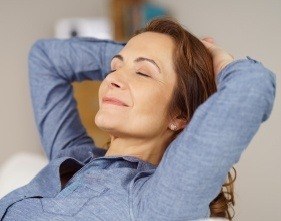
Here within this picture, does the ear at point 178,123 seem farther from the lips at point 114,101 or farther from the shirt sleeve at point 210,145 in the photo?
the shirt sleeve at point 210,145

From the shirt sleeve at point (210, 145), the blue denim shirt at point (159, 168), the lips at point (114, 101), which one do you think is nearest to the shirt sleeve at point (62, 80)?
the blue denim shirt at point (159, 168)

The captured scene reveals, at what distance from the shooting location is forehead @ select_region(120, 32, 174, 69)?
1.12m

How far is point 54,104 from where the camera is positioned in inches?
54.8

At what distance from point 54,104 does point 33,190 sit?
386 mm

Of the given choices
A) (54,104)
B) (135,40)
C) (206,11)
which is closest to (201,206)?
(135,40)

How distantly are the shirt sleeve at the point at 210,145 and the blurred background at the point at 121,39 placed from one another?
0.74m

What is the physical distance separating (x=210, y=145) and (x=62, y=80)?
2.56 feet

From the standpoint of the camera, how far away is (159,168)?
2.93 ft

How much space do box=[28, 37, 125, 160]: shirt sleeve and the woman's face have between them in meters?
0.26

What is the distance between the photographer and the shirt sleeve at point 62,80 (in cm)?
138

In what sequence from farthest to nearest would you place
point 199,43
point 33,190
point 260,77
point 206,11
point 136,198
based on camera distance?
point 206,11 → point 199,43 → point 33,190 → point 136,198 → point 260,77

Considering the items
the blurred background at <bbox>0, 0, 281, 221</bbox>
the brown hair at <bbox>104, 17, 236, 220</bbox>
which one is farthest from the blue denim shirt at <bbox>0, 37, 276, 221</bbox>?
the blurred background at <bbox>0, 0, 281, 221</bbox>

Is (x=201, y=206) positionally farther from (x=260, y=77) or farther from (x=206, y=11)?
(x=206, y=11)

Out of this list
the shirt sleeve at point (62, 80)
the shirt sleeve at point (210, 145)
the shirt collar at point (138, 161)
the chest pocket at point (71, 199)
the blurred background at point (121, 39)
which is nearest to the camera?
the shirt sleeve at point (210, 145)
